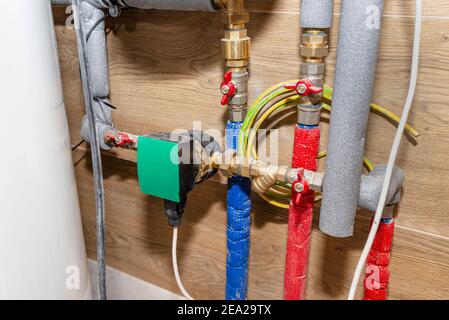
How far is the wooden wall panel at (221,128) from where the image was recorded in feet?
2.05

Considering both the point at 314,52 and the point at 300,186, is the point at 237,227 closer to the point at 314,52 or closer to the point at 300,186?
the point at 300,186

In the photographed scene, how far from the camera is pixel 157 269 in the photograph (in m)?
1.01

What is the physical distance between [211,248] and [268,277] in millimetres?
129

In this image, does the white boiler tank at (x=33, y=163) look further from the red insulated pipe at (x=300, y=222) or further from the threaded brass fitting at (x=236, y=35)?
the red insulated pipe at (x=300, y=222)

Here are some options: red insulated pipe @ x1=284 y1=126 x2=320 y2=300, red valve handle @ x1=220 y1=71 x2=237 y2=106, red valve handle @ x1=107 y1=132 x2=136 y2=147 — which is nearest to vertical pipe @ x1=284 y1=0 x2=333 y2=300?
red insulated pipe @ x1=284 y1=126 x2=320 y2=300

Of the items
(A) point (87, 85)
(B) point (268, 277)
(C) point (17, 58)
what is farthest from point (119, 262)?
(C) point (17, 58)

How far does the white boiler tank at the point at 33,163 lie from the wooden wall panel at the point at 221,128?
196 millimetres

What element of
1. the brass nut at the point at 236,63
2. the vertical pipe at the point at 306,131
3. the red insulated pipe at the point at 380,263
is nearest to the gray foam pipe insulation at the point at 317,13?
the vertical pipe at the point at 306,131

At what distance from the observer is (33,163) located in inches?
24.5

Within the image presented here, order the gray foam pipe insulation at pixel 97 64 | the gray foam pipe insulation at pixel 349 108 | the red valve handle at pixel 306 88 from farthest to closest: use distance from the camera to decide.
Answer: the gray foam pipe insulation at pixel 97 64 < the red valve handle at pixel 306 88 < the gray foam pipe insulation at pixel 349 108

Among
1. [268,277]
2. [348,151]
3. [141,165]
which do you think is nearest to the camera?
[348,151]

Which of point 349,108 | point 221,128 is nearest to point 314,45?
point 349,108

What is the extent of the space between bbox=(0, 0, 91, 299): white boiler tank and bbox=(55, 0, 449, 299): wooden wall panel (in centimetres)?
20
